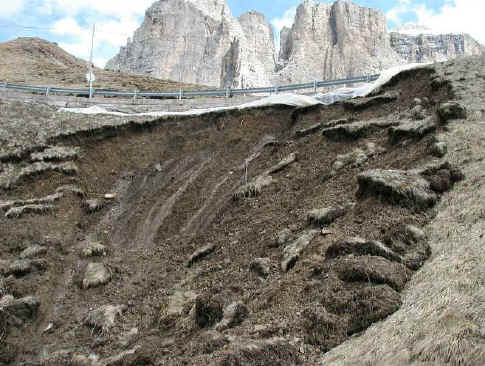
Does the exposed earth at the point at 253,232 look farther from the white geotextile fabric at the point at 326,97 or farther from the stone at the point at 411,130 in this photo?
the white geotextile fabric at the point at 326,97

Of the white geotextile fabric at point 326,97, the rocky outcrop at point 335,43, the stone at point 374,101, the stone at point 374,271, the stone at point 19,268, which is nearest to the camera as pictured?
the stone at point 374,271

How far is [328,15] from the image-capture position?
84500mm

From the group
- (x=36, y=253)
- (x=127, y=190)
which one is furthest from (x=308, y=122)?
(x=36, y=253)

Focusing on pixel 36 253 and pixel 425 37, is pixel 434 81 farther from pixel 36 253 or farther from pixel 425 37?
pixel 425 37

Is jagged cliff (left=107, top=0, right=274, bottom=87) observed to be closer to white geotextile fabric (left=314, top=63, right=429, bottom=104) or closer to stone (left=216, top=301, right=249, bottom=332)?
white geotextile fabric (left=314, top=63, right=429, bottom=104)

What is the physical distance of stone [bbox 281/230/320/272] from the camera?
8594mm

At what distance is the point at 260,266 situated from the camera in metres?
8.97

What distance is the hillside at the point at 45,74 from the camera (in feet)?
111

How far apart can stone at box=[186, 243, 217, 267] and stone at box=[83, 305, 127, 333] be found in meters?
1.95

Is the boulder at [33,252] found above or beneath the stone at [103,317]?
above

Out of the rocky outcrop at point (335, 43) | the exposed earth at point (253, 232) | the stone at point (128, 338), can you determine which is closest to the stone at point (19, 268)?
the exposed earth at point (253, 232)

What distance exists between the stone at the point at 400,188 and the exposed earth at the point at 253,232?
30 mm

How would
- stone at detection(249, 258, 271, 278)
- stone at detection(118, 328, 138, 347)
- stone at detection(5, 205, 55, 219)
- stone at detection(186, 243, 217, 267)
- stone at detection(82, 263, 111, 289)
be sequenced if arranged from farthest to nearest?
stone at detection(5, 205, 55, 219), stone at detection(82, 263, 111, 289), stone at detection(186, 243, 217, 267), stone at detection(118, 328, 138, 347), stone at detection(249, 258, 271, 278)

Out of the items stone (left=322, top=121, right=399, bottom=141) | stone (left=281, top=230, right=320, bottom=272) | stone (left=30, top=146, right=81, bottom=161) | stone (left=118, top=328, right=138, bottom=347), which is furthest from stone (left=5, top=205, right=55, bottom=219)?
stone (left=322, top=121, right=399, bottom=141)
